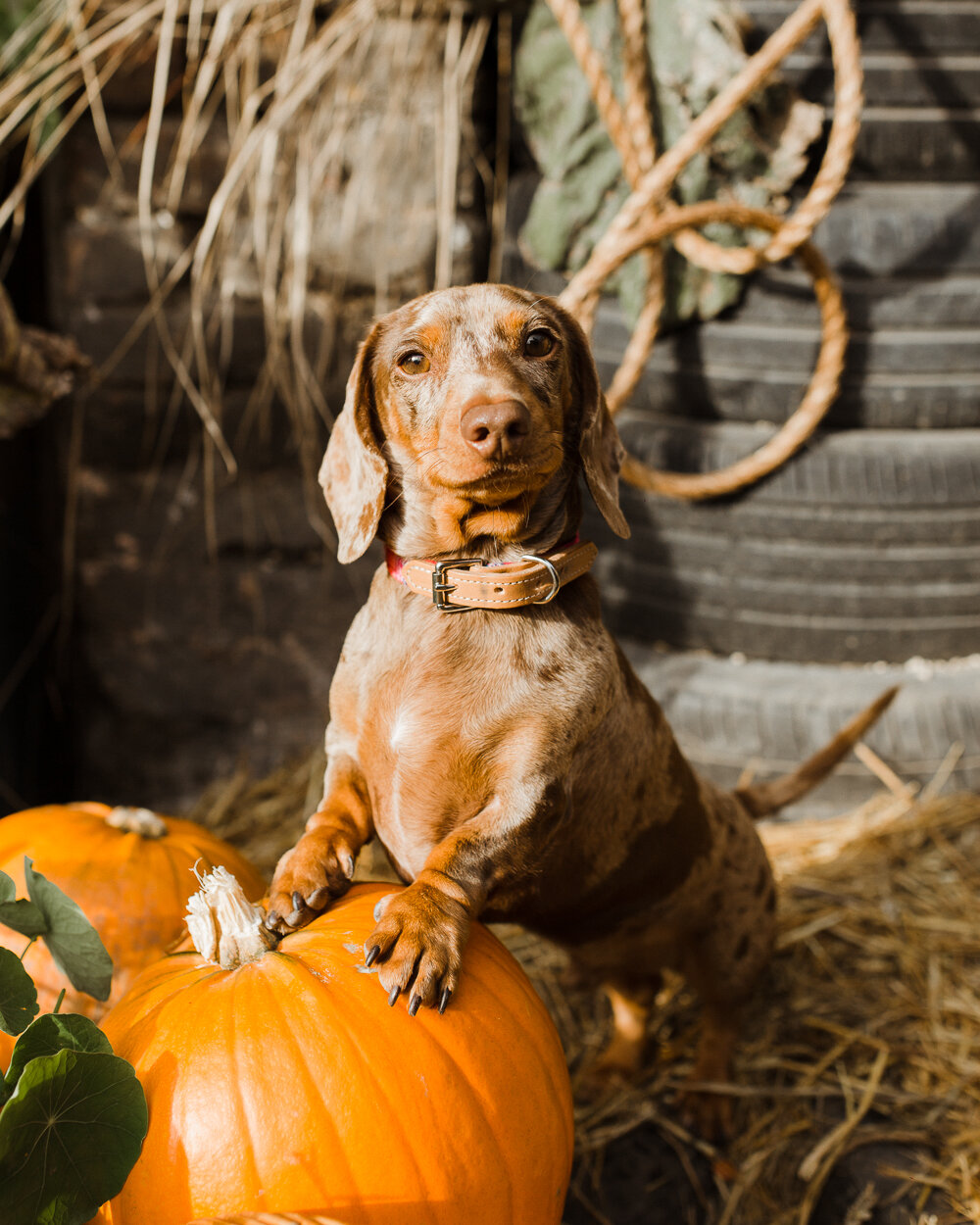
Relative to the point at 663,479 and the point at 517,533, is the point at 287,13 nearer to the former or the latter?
the point at 663,479

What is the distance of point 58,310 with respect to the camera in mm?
2879

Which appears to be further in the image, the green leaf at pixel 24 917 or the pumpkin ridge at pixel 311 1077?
the green leaf at pixel 24 917

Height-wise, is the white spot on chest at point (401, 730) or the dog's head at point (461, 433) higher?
the dog's head at point (461, 433)

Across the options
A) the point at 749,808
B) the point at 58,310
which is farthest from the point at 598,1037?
the point at 58,310

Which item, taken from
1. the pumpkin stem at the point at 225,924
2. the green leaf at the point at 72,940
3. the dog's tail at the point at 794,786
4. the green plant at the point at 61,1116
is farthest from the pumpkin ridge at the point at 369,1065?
the dog's tail at the point at 794,786

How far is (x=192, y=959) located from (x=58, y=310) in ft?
6.92

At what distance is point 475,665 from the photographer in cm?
141

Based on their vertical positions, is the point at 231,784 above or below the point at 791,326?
below

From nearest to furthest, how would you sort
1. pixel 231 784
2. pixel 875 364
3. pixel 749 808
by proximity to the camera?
pixel 749 808 < pixel 875 364 < pixel 231 784

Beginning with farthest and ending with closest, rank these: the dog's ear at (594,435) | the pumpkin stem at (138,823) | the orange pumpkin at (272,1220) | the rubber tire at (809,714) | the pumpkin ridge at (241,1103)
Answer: the rubber tire at (809,714) < the pumpkin stem at (138,823) < the dog's ear at (594,435) < the pumpkin ridge at (241,1103) < the orange pumpkin at (272,1220)

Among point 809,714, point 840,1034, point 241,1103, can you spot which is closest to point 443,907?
point 241,1103

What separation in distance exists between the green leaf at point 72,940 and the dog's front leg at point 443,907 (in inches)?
15.9

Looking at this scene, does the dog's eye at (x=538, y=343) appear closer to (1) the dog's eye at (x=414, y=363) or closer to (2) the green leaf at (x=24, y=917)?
(1) the dog's eye at (x=414, y=363)

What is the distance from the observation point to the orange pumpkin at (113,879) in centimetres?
156
